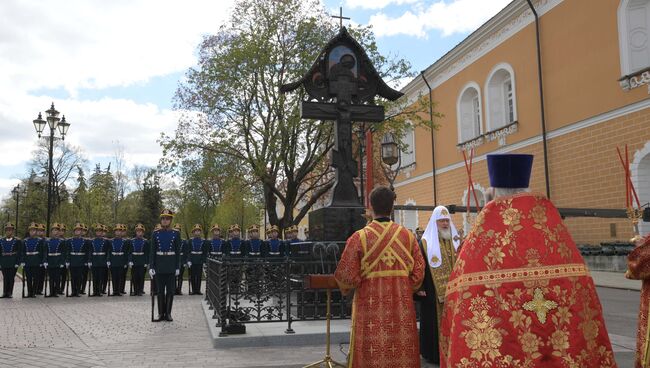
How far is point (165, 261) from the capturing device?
9.95m

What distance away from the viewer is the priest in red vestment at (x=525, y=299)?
261 centimetres

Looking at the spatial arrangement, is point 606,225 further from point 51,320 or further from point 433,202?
point 51,320

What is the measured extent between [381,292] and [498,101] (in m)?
22.8

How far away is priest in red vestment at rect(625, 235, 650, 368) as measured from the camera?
3682 millimetres

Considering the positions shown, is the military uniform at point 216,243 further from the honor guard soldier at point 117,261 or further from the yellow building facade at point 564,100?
the yellow building facade at point 564,100

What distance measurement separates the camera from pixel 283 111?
2303 cm

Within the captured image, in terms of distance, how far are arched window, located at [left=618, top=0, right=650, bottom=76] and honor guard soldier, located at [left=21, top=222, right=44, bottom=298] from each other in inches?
749

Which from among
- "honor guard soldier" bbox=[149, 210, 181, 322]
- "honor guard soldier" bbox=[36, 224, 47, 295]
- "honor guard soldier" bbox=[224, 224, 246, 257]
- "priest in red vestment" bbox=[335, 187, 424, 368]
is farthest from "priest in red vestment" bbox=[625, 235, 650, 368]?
"honor guard soldier" bbox=[36, 224, 47, 295]

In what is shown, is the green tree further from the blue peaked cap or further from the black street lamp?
the blue peaked cap

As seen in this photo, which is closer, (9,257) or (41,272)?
(9,257)

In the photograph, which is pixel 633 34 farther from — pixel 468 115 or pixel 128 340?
pixel 128 340

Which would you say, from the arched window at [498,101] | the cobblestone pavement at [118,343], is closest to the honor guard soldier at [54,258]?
the cobblestone pavement at [118,343]

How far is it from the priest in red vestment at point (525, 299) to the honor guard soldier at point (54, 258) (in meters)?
15.4

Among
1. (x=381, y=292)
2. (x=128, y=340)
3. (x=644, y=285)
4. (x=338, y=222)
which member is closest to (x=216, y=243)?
(x=128, y=340)
